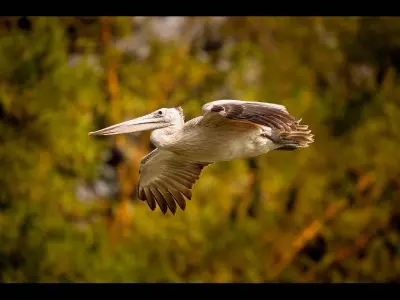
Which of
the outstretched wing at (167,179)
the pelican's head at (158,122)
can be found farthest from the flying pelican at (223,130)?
the outstretched wing at (167,179)

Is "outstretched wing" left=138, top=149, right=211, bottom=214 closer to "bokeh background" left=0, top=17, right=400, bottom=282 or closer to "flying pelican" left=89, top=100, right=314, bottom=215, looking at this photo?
"flying pelican" left=89, top=100, right=314, bottom=215

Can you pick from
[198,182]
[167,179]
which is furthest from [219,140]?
[198,182]

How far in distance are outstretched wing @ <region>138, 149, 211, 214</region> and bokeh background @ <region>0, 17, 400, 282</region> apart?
7.79m

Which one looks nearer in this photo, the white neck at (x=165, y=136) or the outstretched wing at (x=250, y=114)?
the outstretched wing at (x=250, y=114)

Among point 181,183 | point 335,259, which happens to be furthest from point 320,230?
point 181,183

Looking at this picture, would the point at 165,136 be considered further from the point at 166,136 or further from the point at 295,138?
the point at 295,138

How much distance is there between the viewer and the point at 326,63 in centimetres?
1997

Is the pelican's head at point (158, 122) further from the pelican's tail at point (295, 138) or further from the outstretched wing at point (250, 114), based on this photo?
the pelican's tail at point (295, 138)

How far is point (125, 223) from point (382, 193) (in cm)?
427

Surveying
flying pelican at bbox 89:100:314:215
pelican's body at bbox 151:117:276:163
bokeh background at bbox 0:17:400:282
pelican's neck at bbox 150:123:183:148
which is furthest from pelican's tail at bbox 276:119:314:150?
bokeh background at bbox 0:17:400:282

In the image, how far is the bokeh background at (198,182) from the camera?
17.0 m

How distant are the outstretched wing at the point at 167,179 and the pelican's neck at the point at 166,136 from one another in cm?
75

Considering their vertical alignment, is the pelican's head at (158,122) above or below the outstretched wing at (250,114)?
below

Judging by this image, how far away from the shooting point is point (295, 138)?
26.0 ft
